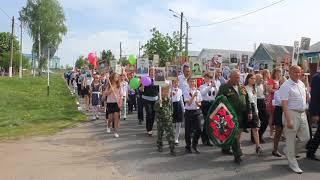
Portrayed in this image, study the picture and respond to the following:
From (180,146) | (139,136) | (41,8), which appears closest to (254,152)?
(180,146)

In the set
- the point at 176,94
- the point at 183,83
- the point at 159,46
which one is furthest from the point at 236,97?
the point at 159,46

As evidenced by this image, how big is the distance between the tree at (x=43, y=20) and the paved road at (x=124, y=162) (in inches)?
2555

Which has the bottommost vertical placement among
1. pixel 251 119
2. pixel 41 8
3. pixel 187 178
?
pixel 187 178

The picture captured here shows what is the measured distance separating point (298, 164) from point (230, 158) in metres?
1.30

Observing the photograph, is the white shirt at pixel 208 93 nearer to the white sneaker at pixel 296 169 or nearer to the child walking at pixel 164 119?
the child walking at pixel 164 119

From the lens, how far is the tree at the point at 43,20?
7419 cm

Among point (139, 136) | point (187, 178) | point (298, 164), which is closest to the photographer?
point (187, 178)

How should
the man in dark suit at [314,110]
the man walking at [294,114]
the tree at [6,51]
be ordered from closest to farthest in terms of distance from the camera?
1. the man walking at [294,114]
2. the man in dark suit at [314,110]
3. the tree at [6,51]

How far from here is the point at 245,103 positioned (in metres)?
9.15

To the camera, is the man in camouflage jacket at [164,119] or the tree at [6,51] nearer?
the man in camouflage jacket at [164,119]

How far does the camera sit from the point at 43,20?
7406cm

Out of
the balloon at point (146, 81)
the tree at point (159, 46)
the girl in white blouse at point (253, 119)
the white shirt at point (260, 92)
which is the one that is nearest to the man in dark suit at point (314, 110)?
the girl in white blouse at point (253, 119)

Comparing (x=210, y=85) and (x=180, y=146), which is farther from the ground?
(x=210, y=85)

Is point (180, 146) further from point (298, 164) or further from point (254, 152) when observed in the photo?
point (298, 164)
